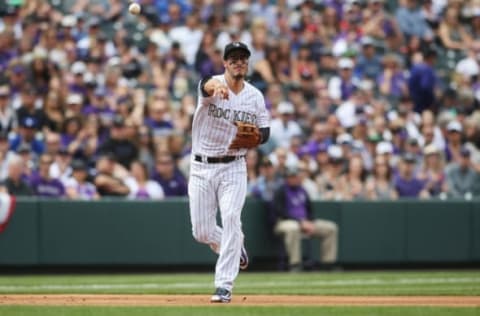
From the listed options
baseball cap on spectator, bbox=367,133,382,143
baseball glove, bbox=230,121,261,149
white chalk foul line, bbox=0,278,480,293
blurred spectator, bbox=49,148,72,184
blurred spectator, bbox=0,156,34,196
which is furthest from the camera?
baseball cap on spectator, bbox=367,133,382,143

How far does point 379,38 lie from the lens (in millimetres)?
19281

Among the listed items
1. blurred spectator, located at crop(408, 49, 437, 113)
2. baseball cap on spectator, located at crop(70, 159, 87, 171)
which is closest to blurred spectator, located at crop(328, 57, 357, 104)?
blurred spectator, located at crop(408, 49, 437, 113)

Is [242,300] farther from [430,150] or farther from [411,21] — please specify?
[411,21]

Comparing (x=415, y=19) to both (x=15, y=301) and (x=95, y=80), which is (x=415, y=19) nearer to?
(x=95, y=80)

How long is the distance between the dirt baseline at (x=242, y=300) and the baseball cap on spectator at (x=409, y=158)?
6.27 meters

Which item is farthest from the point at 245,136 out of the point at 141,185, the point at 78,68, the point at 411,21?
the point at 411,21

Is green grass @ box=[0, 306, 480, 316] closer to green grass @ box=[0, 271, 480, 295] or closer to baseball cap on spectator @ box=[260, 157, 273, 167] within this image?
green grass @ box=[0, 271, 480, 295]

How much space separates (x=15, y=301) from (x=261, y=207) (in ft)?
22.6

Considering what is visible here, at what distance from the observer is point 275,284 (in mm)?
12461

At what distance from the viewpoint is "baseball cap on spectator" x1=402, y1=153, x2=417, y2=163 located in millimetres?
16469

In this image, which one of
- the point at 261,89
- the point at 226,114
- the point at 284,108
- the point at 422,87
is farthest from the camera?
the point at 422,87

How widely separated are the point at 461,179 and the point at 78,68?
19.0ft

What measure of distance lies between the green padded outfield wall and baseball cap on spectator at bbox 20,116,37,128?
1031 millimetres

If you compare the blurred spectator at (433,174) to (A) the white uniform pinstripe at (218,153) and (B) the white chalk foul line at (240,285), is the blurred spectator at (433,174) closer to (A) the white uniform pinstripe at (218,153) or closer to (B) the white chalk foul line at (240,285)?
(B) the white chalk foul line at (240,285)
